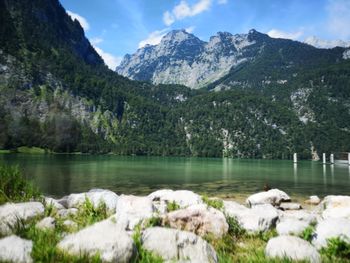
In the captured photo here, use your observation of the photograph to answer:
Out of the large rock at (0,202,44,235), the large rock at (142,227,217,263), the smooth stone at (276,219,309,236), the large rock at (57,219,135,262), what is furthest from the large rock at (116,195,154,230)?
the smooth stone at (276,219,309,236)

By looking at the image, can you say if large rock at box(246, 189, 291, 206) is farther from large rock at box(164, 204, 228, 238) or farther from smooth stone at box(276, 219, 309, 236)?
large rock at box(164, 204, 228, 238)

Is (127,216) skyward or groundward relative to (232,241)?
skyward

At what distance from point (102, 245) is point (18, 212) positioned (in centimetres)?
516

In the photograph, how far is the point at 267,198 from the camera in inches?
1244

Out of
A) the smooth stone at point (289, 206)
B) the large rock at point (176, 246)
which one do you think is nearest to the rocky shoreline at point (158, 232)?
the large rock at point (176, 246)

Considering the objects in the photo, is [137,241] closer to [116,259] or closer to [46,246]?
[116,259]

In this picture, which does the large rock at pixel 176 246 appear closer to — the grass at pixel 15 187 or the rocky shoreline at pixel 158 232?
the rocky shoreline at pixel 158 232

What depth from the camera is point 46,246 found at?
834 centimetres

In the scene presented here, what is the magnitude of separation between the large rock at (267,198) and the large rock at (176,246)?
21.2m

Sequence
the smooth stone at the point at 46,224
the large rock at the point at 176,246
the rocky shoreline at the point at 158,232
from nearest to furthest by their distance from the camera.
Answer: the rocky shoreline at the point at 158,232 → the large rock at the point at 176,246 → the smooth stone at the point at 46,224

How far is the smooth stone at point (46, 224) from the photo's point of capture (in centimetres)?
1104

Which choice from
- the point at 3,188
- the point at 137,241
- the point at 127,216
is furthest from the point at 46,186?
the point at 137,241

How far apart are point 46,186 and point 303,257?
126 ft

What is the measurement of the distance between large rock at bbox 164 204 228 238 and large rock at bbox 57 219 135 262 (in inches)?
186
